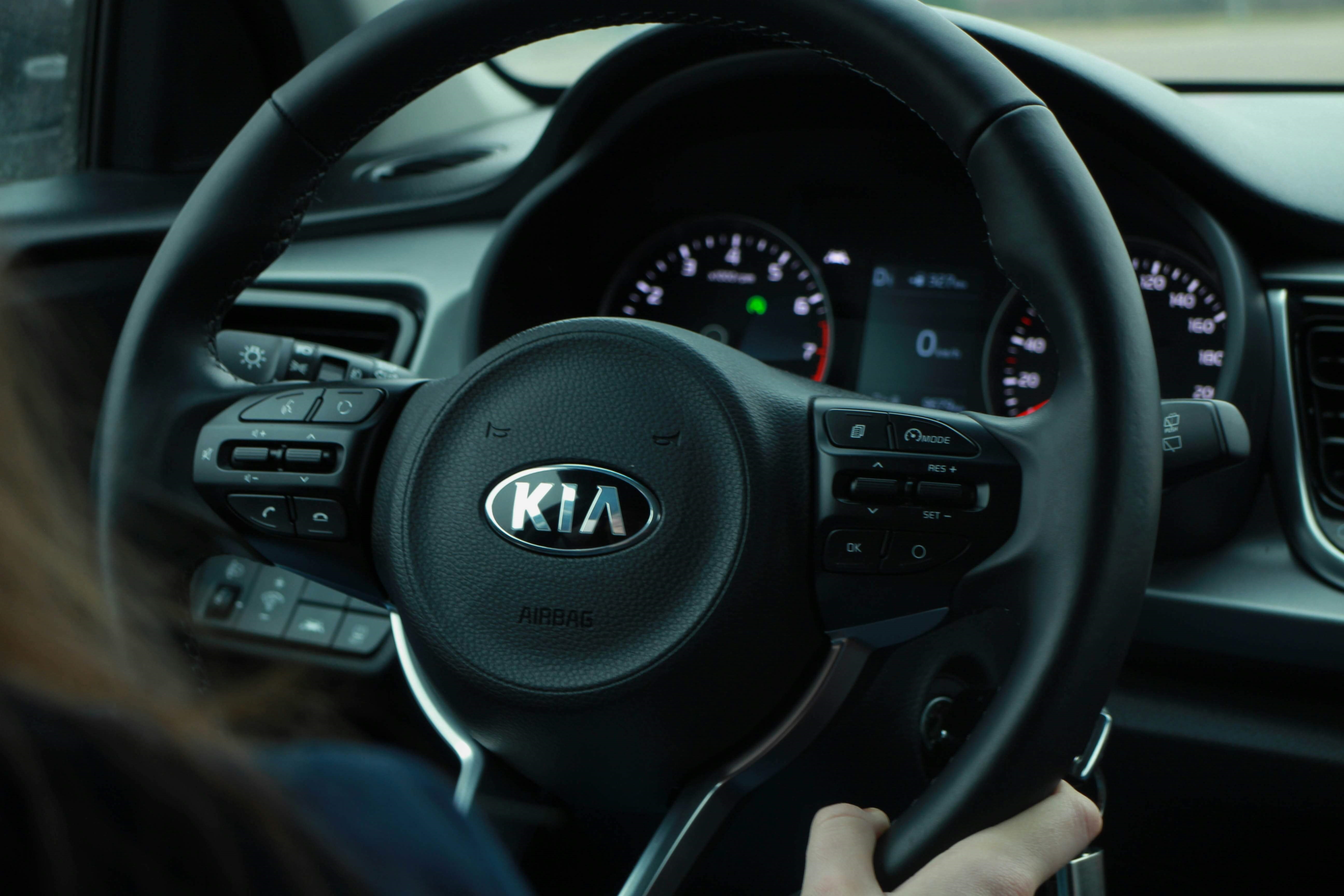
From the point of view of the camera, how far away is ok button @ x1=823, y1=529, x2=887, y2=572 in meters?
0.83

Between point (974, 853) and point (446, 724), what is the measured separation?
417 millimetres

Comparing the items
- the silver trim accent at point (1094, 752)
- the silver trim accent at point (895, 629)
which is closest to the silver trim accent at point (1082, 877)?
the silver trim accent at point (1094, 752)

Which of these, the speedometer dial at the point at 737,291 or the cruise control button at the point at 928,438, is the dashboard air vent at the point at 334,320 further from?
the cruise control button at the point at 928,438

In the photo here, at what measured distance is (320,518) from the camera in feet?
3.12

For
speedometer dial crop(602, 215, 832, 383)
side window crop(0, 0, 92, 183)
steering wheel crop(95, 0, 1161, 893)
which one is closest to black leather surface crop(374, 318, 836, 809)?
steering wheel crop(95, 0, 1161, 893)

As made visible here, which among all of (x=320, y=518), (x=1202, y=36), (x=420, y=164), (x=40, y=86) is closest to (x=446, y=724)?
(x=320, y=518)

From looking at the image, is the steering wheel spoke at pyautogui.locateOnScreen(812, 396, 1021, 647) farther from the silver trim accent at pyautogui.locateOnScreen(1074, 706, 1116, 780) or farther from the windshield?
the windshield

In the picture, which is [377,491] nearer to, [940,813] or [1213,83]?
[940,813]

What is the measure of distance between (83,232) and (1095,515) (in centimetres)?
163

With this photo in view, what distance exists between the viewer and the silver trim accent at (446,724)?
3.08 feet

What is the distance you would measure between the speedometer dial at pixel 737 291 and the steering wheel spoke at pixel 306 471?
0.85 metres

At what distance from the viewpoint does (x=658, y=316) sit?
1840 millimetres

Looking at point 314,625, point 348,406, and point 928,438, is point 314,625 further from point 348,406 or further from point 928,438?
point 928,438

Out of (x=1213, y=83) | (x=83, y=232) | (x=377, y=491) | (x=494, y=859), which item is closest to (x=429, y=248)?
(x=83, y=232)
